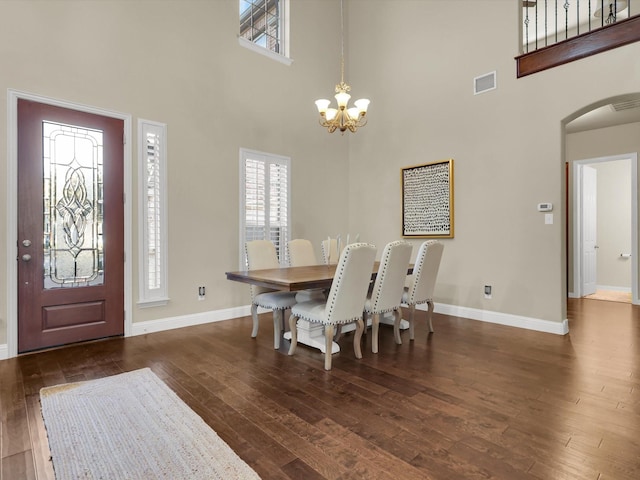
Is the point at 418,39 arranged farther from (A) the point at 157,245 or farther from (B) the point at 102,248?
(B) the point at 102,248

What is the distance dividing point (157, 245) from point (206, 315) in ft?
3.53

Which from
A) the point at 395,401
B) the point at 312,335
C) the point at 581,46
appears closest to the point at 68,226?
the point at 312,335

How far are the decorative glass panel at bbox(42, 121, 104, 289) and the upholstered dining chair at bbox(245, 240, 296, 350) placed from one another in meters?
1.58

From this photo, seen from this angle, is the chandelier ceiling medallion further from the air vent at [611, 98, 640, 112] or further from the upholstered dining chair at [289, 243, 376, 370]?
the air vent at [611, 98, 640, 112]

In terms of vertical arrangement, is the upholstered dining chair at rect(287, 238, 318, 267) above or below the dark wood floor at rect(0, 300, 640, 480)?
above

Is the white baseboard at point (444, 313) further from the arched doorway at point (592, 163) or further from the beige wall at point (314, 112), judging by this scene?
the arched doorway at point (592, 163)

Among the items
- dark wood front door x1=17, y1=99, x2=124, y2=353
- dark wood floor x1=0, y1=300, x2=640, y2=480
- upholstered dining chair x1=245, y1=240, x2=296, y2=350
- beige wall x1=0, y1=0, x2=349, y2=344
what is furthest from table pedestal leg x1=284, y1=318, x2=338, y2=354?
dark wood front door x1=17, y1=99, x2=124, y2=353

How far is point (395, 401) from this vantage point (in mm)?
2359

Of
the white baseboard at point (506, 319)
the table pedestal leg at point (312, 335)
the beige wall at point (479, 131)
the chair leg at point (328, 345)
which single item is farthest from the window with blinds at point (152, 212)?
the white baseboard at point (506, 319)

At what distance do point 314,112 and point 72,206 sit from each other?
3.68 metres

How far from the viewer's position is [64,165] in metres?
3.49

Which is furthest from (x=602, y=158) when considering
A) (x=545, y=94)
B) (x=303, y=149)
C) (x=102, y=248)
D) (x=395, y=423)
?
(x=102, y=248)

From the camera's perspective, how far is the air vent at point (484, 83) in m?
4.49

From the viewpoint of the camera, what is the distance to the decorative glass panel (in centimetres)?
342
